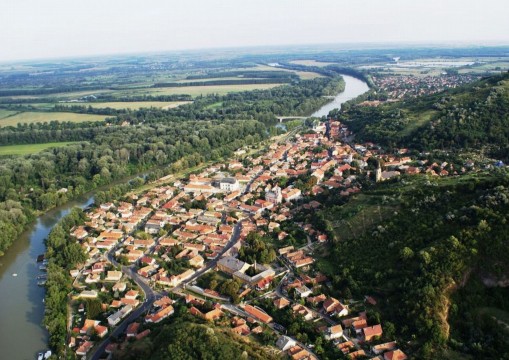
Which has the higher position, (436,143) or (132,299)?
(436,143)

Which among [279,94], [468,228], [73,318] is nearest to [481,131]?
[468,228]

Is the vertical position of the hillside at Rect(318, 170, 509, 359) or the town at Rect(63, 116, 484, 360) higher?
the hillside at Rect(318, 170, 509, 359)

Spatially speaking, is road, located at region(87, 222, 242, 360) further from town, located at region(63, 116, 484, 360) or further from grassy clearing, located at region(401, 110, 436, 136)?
grassy clearing, located at region(401, 110, 436, 136)

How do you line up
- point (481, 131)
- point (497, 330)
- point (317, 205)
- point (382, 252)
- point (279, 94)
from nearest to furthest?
point (497, 330) → point (382, 252) → point (317, 205) → point (481, 131) → point (279, 94)

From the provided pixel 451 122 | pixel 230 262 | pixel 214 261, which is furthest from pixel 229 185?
pixel 451 122

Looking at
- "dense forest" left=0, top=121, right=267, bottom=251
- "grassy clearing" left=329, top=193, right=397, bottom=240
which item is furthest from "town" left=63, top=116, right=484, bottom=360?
"dense forest" left=0, top=121, right=267, bottom=251

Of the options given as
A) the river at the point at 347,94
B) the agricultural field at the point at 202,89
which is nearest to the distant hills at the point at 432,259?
the river at the point at 347,94

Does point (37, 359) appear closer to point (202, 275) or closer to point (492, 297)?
point (202, 275)
